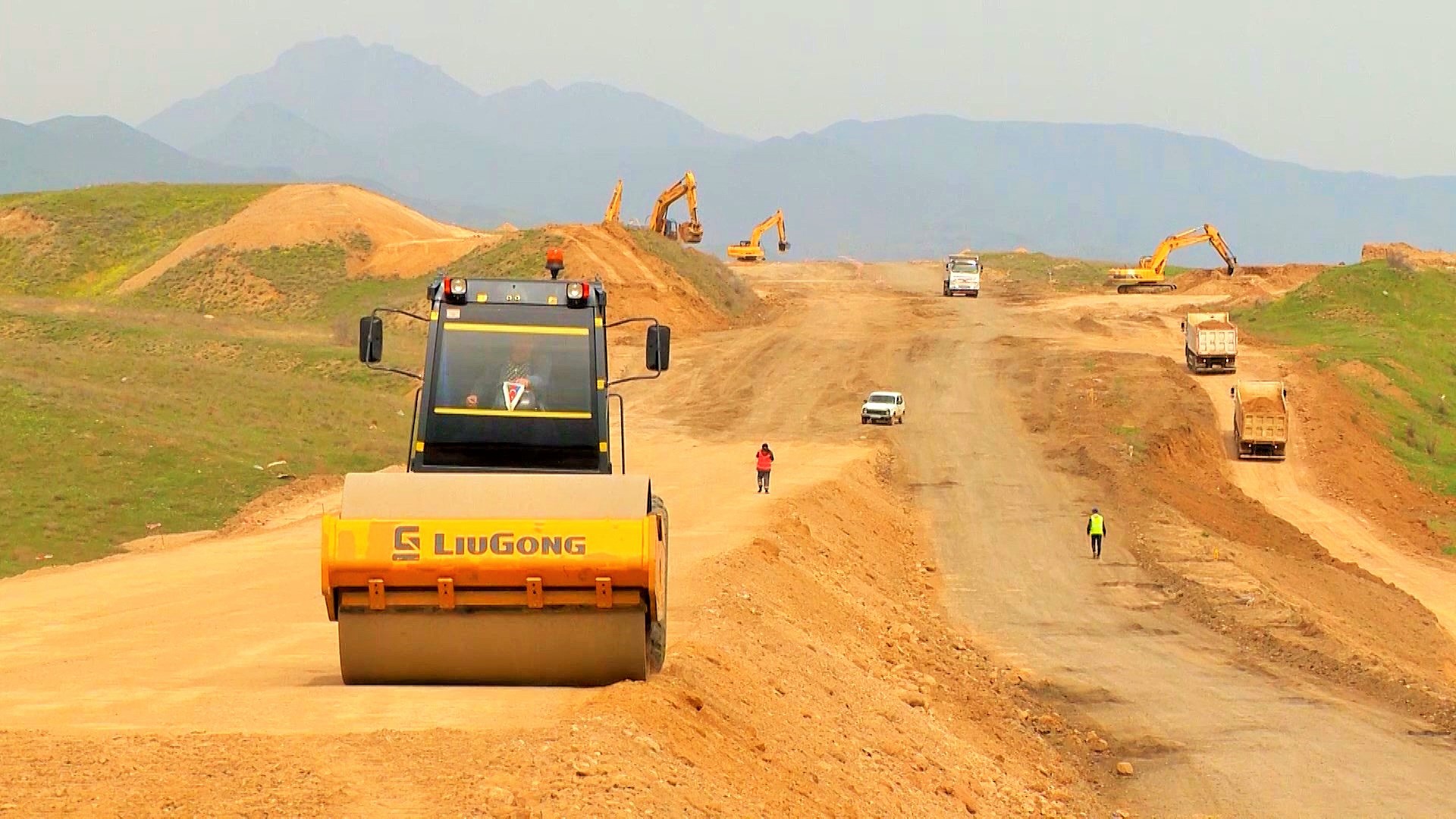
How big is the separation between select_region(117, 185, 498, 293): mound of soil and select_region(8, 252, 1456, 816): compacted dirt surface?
28.0 metres

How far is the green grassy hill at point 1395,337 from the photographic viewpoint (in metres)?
60.6

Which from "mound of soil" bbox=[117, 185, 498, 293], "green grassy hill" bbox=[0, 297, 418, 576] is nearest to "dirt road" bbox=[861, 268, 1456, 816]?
"green grassy hill" bbox=[0, 297, 418, 576]

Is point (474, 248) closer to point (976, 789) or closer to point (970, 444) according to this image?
point (970, 444)

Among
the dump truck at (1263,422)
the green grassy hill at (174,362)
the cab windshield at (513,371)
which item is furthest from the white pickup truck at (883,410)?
the cab windshield at (513,371)

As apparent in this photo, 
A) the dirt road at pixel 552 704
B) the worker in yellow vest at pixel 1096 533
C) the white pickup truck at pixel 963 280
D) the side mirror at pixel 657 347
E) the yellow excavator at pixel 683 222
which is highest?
the yellow excavator at pixel 683 222

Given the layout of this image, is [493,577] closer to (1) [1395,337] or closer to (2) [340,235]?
(1) [1395,337]

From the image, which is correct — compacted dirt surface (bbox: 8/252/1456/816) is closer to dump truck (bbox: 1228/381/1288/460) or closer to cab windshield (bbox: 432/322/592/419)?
dump truck (bbox: 1228/381/1288/460)

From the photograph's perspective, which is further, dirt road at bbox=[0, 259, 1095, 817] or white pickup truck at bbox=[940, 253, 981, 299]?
white pickup truck at bbox=[940, 253, 981, 299]

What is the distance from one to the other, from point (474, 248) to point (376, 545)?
75.6 meters

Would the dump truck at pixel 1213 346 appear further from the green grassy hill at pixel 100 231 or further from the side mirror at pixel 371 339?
the green grassy hill at pixel 100 231

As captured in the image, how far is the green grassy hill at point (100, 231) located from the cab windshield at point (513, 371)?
8376 centimetres

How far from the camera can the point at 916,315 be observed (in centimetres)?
8512

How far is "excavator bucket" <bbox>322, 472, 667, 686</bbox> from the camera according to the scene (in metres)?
13.3

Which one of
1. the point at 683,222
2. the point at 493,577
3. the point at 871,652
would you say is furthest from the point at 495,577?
the point at 683,222
